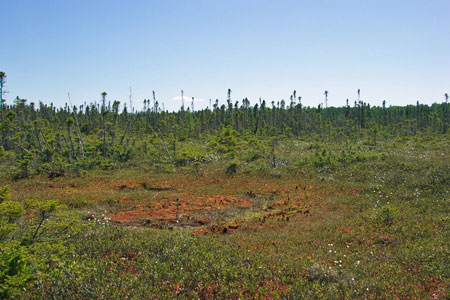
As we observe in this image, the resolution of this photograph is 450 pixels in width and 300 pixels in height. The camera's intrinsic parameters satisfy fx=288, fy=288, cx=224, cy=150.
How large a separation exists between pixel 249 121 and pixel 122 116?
3408 centimetres

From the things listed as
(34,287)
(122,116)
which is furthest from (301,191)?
(122,116)

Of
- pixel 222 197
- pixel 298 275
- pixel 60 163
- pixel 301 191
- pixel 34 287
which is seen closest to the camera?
pixel 34 287

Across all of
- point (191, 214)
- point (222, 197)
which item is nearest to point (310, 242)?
point (191, 214)

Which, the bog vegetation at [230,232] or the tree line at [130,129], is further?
the tree line at [130,129]

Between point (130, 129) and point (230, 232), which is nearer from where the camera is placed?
point (230, 232)

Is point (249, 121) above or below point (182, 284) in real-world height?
above

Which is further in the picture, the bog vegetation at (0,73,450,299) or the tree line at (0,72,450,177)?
the tree line at (0,72,450,177)

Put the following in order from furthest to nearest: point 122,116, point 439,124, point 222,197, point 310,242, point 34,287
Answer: point 122,116
point 439,124
point 222,197
point 310,242
point 34,287

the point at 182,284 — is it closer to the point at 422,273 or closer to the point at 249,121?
the point at 422,273

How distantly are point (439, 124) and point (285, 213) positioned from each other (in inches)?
2974

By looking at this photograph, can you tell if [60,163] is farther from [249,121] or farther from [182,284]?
[249,121]

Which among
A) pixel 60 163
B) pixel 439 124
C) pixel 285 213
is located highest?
pixel 439 124

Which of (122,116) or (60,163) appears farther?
(122,116)

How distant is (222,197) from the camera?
676 inches
